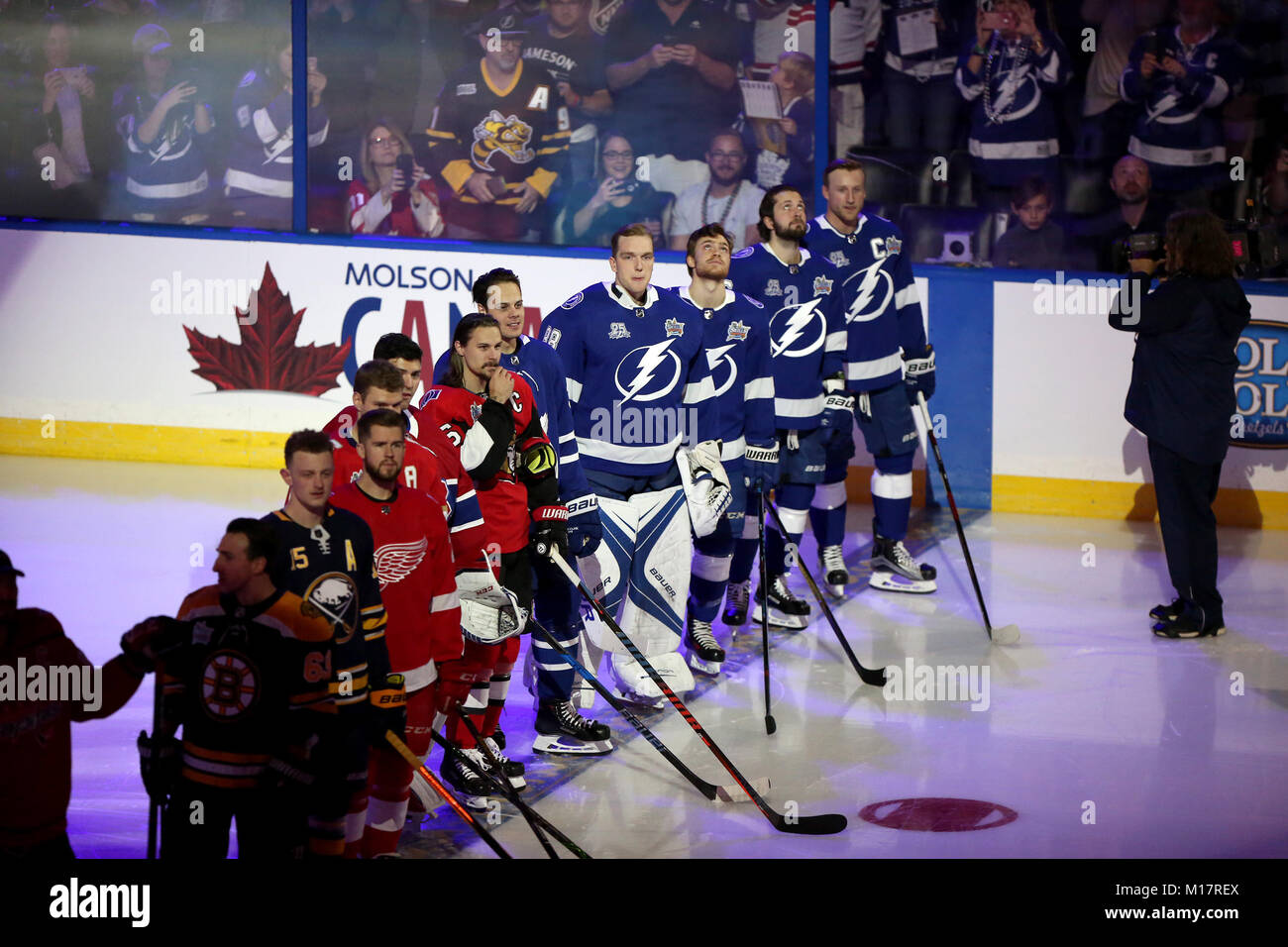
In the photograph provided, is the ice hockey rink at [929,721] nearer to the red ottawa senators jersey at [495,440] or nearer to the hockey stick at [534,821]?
the hockey stick at [534,821]

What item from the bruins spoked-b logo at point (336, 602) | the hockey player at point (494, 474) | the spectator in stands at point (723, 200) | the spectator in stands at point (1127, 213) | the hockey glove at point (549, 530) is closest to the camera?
the bruins spoked-b logo at point (336, 602)

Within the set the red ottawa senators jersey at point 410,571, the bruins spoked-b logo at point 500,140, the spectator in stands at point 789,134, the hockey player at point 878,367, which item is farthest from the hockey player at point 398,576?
the bruins spoked-b logo at point 500,140

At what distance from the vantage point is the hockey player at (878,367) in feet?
24.2

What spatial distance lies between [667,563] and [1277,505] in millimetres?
4702

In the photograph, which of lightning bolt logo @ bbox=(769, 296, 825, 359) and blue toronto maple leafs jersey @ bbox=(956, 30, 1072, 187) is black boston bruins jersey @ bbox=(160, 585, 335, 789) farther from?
blue toronto maple leafs jersey @ bbox=(956, 30, 1072, 187)

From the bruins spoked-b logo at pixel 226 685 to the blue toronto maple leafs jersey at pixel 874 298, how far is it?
173 inches

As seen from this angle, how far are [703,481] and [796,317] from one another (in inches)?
52.7

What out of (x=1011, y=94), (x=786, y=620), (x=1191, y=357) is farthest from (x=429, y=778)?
(x=1011, y=94)

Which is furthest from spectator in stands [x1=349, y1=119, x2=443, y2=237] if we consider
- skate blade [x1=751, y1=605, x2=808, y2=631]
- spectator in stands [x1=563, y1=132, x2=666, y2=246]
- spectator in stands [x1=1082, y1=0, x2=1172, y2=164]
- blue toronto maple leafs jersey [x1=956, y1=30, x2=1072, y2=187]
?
spectator in stands [x1=1082, y1=0, x2=1172, y2=164]

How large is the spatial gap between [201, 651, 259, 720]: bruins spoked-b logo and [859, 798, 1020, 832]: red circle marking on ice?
7.05 ft

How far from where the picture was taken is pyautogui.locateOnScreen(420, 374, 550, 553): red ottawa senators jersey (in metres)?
4.88

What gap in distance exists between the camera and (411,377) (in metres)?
4.82

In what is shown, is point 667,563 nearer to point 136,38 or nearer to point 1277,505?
point 1277,505
